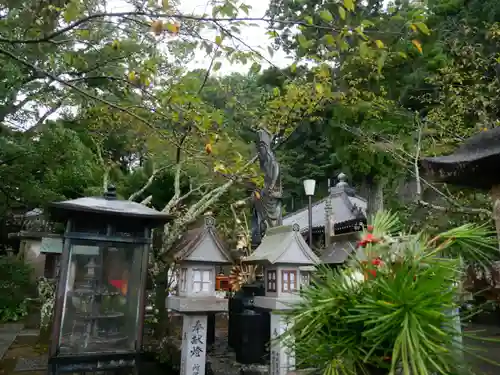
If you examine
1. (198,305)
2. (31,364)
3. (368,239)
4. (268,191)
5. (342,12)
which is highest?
(342,12)

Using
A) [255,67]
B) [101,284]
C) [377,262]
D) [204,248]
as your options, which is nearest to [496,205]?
[377,262]

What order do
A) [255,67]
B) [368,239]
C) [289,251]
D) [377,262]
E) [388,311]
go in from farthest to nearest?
[289,251]
[255,67]
[368,239]
[377,262]
[388,311]

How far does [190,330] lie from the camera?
16.9ft

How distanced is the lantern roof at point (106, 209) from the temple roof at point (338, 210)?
25.0 feet

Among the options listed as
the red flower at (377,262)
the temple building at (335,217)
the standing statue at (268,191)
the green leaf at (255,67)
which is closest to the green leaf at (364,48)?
the green leaf at (255,67)

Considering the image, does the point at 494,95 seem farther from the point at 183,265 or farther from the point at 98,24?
the point at 98,24

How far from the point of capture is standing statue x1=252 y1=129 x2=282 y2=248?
6457 millimetres

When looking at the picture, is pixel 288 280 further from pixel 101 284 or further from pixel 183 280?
pixel 101 284

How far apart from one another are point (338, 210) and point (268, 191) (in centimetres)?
766

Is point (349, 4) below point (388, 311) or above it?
above

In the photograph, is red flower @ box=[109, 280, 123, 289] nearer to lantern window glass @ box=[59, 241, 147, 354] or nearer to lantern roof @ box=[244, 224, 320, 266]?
lantern window glass @ box=[59, 241, 147, 354]

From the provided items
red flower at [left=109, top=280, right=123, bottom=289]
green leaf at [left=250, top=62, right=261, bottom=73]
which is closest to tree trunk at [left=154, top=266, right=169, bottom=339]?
red flower at [left=109, top=280, right=123, bottom=289]

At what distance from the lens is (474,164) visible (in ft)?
12.6

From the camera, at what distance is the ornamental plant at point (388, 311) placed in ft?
5.66
